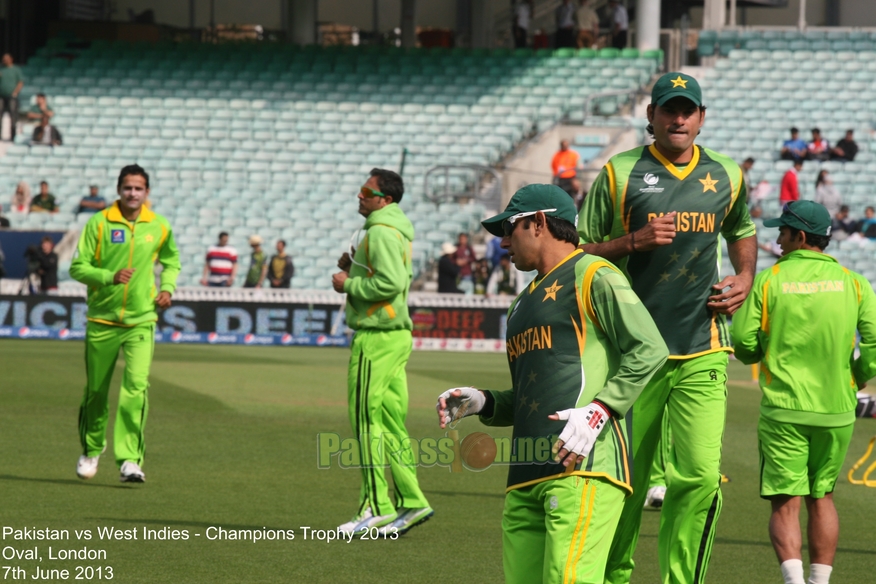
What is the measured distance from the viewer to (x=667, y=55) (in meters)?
35.7

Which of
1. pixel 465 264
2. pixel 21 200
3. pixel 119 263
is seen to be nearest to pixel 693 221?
pixel 119 263

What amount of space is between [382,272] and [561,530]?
3.87 meters

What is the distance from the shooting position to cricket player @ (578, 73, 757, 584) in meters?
5.93

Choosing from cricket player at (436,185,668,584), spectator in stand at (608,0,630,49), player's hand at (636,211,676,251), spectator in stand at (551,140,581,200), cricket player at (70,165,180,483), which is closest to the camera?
cricket player at (436,185,668,584)

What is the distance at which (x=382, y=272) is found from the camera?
8.03 m

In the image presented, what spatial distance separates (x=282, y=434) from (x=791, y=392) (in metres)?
7.01

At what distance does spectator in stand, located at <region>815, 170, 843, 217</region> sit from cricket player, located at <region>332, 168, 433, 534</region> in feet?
68.9

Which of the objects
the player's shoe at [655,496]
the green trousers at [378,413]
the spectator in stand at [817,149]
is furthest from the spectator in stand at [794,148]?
the green trousers at [378,413]

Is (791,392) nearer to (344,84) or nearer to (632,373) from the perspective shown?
(632,373)

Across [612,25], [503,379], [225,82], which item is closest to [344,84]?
[225,82]

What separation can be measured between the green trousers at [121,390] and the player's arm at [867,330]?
5335mm

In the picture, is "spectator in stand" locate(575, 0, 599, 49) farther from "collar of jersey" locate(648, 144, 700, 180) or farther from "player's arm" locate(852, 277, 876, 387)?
"collar of jersey" locate(648, 144, 700, 180)

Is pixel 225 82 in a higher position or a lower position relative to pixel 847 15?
lower

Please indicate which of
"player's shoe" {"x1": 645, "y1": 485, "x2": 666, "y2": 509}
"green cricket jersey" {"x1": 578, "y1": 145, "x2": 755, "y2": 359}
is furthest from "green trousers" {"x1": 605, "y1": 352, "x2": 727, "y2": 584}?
"player's shoe" {"x1": 645, "y1": 485, "x2": 666, "y2": 509}
